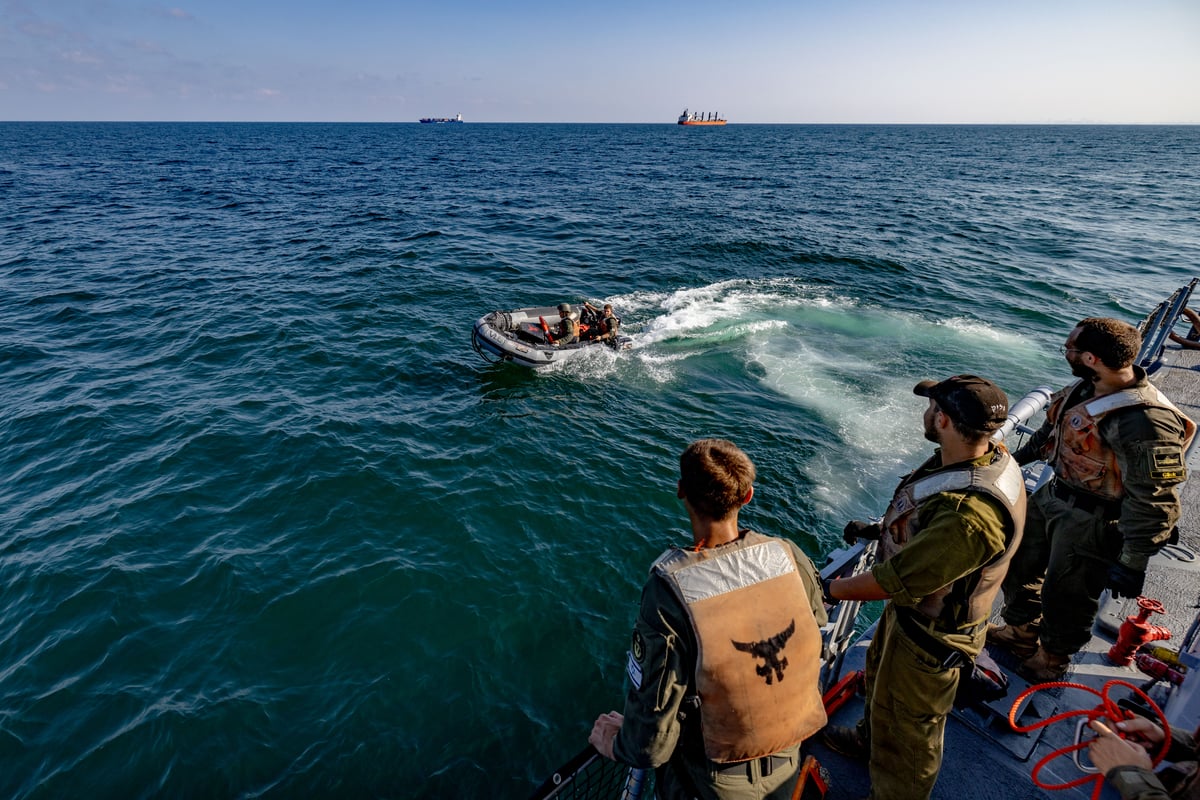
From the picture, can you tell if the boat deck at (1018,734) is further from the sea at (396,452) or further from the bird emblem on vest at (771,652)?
the sea at (396,452)

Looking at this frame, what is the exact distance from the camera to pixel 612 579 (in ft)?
31.4

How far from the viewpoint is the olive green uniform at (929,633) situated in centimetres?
277

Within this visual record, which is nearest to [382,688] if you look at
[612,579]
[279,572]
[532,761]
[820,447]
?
[532,761]

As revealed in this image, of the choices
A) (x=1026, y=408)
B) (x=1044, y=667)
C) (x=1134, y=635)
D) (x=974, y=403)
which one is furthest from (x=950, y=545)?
(x=1026, y=408)

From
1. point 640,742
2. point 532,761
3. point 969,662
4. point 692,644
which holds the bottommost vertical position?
point 532,761

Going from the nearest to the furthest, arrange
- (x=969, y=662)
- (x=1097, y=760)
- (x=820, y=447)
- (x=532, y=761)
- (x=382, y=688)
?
(x=1097, y=760) < (x=969, y=662) < (x=532, y=761) < (x=382, y=688) < (x=820, y=447)

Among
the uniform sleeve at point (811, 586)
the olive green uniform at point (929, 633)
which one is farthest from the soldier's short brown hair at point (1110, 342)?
the uniform sleeve at point (811, 586)

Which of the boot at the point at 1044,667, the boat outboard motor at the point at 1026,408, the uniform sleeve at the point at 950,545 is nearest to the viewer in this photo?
the uniform sleeve at the point at 950,545

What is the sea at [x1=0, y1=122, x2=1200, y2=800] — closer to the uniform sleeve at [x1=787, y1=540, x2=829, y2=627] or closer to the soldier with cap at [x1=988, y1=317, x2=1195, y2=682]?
the soldier with cap at [x1=988, y1=317, x2=1195, y2=682]

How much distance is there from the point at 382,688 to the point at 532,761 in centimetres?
235

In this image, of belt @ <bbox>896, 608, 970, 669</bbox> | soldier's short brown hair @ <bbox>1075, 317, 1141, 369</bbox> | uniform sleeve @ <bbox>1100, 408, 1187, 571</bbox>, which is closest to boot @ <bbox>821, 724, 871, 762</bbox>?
belt @ <bbox>896, 608, 970, 669</bbox>

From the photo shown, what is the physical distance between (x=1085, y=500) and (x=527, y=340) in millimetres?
14748

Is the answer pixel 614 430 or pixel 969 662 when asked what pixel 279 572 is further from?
pixel 969 662

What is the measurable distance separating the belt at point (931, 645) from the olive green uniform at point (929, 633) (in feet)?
0.03
